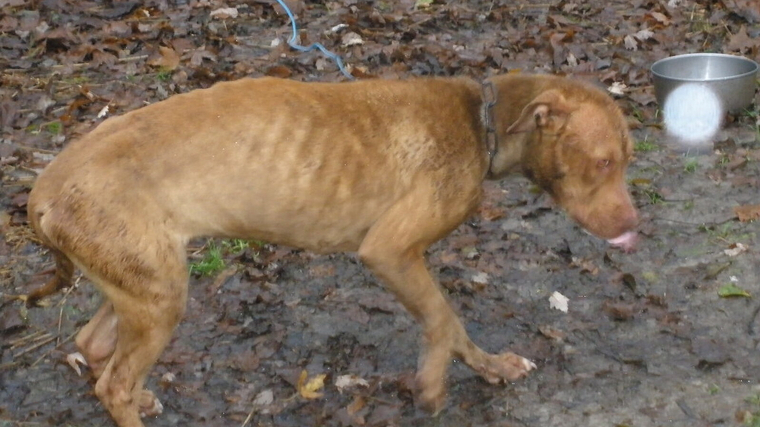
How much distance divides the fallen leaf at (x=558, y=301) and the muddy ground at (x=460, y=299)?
4cm

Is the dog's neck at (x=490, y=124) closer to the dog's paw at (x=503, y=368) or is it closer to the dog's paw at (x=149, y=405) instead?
the dog's paw at (x=503, y=368)

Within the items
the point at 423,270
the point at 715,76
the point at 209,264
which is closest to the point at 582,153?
the point at 423,270

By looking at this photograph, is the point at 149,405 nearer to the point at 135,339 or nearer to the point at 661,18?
the point at 135,339

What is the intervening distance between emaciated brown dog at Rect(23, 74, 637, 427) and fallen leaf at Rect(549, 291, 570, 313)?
0.73 m

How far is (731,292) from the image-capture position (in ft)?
19.1

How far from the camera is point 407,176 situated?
493 cm

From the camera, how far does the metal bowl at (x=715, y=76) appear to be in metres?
7.81

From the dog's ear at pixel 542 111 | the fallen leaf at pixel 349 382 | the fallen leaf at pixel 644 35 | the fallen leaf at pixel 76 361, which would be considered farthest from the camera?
the fallen leaf at pixel 644 35

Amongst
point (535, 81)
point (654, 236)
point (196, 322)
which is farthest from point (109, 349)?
point (654, 236)

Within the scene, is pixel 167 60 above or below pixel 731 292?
below

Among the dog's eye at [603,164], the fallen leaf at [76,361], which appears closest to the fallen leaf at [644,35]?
the dog's eye at [603,164]

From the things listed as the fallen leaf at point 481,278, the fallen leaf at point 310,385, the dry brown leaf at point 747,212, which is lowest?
the fallen leaf at point 481,278

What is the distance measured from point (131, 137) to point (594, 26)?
6.84 metres

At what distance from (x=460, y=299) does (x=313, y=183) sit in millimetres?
1631
